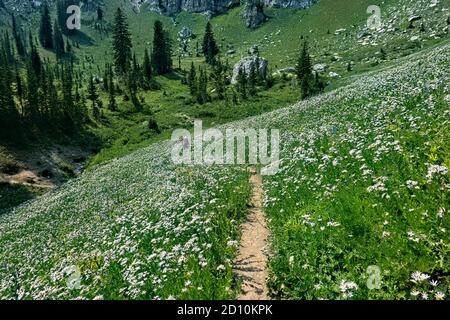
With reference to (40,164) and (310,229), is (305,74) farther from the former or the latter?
(310,229)

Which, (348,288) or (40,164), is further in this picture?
(40,164)

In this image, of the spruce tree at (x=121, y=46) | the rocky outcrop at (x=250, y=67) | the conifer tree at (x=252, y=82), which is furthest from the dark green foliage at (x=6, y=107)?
the rocky outcrop at (x=250, y=67)

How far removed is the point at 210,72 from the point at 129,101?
48042 millimetres

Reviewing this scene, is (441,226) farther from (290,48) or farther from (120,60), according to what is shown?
(290,48)

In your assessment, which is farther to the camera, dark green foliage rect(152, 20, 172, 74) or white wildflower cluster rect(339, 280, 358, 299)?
dark green foliage rect(152, 20, 172, 74)

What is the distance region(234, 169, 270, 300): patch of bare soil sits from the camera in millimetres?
8906

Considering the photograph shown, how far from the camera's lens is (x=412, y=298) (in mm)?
6270

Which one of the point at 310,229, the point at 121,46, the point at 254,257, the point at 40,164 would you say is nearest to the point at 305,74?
the point at 40,164

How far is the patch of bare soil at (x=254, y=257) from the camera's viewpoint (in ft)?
29.2

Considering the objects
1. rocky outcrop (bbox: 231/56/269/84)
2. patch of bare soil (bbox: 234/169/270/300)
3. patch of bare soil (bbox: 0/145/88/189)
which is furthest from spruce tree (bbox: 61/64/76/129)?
patch of bare soil (bbox: 234/169/270/300)

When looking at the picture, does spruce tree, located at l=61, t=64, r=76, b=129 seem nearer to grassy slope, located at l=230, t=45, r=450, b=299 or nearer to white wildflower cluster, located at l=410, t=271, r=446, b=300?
grassy slope, located at l=230, t=45, r=450, b=299

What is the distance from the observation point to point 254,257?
11008 millimetres

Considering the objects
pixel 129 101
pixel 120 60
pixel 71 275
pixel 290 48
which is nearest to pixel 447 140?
pixel 71 275

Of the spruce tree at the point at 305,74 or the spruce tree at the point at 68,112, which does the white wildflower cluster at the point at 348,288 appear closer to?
the spruce tree at the point at 305,74
